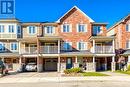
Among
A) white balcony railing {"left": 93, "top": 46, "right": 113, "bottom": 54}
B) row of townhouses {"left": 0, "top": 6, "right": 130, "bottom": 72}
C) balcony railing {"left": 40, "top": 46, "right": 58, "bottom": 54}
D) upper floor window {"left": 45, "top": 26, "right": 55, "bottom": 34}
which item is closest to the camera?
balcony railing {"left": 40, "top": 46, "right": 58, "bottom": 54}

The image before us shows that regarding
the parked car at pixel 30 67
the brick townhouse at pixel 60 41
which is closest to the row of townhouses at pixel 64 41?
the brick townhouse at pixel 60 41

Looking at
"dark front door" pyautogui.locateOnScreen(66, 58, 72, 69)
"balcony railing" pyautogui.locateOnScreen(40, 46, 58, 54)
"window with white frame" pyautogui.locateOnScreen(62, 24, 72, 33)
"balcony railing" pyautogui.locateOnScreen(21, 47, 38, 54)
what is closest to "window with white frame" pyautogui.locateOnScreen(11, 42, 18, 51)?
"balcony railing" pyautogui.locateOnScreen(21, 47, 38, 54)

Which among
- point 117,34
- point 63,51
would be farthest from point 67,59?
point 117,34

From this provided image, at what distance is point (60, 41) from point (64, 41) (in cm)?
105

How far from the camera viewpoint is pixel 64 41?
156 ft

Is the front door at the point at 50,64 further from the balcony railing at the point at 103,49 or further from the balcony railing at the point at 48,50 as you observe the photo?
the balcony railing at the point at 103,49

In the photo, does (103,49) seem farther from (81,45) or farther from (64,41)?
(64,41)

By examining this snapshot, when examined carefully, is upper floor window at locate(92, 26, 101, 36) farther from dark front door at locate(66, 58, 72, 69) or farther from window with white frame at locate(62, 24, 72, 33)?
dark front door at locate(66, 58, 72, 69)

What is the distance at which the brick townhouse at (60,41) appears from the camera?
45250 millimetres

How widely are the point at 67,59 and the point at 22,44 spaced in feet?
26.7

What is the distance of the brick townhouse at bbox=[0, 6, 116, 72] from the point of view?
45250 millimetres

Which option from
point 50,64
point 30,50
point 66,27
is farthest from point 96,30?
point 30,50

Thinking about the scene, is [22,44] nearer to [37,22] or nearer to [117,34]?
[37,22]

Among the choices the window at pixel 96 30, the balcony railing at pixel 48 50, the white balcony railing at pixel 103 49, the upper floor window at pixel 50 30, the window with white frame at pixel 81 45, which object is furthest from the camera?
the window at pixel 96 30
